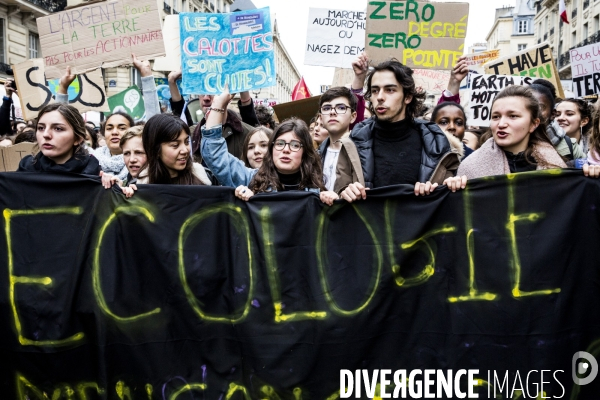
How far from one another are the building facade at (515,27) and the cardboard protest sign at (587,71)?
73523mm

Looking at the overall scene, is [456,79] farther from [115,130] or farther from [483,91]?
[115,130]

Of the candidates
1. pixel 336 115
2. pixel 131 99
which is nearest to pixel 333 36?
pixel 131 99

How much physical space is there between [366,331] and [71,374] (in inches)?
56.6

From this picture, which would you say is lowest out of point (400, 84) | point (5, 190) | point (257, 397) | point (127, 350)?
point (257, 397)

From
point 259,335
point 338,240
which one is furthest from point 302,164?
point 259,335

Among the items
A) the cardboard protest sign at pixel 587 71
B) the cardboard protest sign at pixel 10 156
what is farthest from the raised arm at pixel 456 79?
the cardboard protest sign at pixel 10 156

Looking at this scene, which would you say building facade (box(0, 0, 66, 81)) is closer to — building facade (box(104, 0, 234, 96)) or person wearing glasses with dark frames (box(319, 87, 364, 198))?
building facade (box(104, 0, 234, 96))

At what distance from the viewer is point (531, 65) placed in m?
6.89

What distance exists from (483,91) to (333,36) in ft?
5.95

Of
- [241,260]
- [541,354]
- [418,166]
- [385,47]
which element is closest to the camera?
[541,354]

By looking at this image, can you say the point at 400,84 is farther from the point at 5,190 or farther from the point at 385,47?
the point at 5,190

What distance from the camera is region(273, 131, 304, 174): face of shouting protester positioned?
3.45 m

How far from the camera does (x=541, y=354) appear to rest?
114 inches

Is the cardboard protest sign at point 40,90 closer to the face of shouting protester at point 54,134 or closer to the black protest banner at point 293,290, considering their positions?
the face of shouting protester at point 54,134
